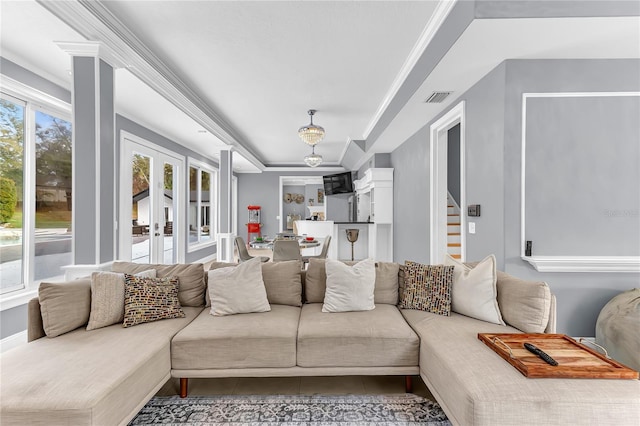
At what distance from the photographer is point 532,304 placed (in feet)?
6.76

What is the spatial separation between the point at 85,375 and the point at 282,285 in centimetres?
141

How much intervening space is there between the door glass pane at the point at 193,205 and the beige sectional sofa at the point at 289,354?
4.55 metres

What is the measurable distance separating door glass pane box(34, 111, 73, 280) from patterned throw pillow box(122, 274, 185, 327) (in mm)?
1734

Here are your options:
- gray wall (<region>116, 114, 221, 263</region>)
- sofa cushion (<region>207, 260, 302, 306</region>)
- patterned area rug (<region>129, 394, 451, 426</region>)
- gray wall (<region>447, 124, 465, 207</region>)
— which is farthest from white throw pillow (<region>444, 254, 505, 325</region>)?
gray wall (<region>116, 114, 221, 263</region>)

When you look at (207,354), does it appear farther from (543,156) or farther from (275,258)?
(543,156)

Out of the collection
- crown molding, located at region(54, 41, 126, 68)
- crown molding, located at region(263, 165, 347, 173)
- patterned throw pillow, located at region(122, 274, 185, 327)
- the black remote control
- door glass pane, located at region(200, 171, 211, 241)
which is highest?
crown molding, located at region(263, 165, 347, 173)

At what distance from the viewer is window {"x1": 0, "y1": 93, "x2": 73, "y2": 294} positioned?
114 inches

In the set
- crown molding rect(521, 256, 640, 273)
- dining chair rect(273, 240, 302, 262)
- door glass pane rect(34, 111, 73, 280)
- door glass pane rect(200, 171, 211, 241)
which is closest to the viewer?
crown molding rect(521, 256, 640, 273)

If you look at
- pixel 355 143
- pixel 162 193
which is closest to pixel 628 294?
pixel 355 143

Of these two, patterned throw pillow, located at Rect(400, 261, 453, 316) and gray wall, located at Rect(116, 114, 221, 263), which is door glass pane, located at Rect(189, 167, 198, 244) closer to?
gray wall, located at Rect(116, 114, 221, 263)

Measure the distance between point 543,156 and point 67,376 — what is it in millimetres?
3511

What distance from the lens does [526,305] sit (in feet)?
6.84

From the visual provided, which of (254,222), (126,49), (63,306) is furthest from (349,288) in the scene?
(254,222)

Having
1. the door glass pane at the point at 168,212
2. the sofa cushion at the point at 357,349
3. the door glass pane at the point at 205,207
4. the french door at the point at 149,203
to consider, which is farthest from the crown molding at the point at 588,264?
the door glass pane at the point at 205,207
